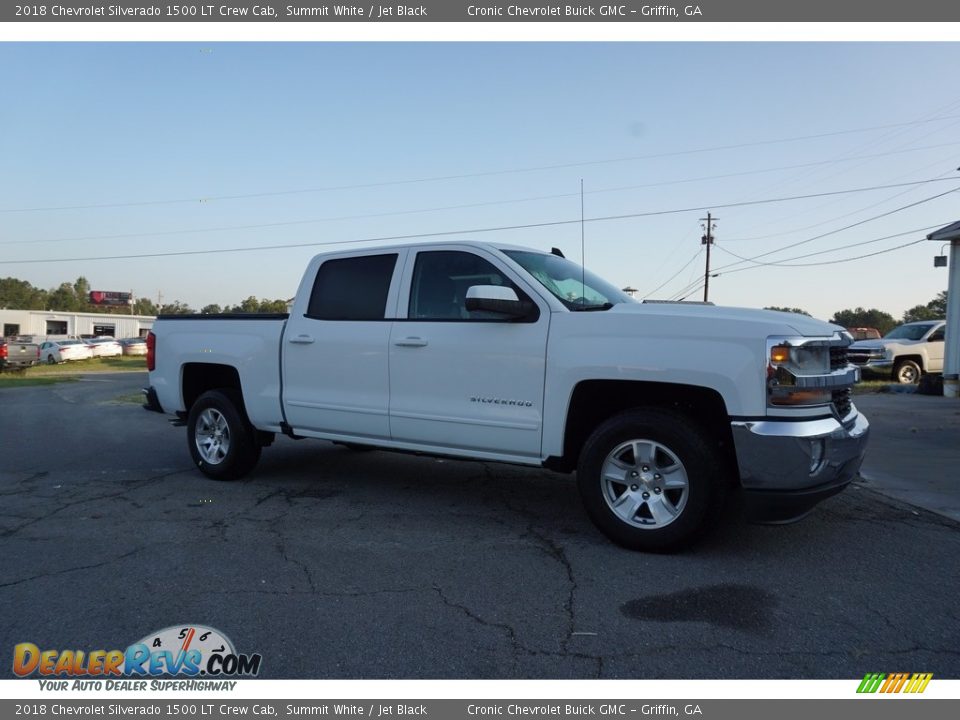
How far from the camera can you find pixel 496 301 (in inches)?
179

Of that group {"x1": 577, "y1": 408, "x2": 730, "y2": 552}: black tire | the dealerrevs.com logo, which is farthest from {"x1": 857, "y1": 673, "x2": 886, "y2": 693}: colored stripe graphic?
the dealerrevs.com logo

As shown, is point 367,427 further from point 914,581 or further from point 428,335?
point 914,581

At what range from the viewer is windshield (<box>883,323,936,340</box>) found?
18.3 metres

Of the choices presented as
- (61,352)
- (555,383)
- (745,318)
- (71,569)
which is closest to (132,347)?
(61,352)

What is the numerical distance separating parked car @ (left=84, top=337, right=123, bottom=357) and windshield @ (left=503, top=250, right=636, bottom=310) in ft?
163

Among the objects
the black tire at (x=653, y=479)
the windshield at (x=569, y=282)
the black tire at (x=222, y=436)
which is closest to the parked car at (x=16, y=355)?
the black tire at (x=222, y=436)

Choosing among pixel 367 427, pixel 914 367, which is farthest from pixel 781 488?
pixel 914 367

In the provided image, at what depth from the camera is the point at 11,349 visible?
95.7ft

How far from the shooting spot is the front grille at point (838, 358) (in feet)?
14.0

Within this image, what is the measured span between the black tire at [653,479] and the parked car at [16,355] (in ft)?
104

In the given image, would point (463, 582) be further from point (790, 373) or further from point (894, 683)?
point (790, 373)

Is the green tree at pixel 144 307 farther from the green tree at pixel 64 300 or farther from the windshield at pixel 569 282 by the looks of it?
the windshield at pixel 569 282

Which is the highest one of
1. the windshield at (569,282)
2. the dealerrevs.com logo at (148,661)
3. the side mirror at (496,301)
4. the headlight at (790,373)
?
the windshield at (569,282)

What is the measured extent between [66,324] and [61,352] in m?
47.6
